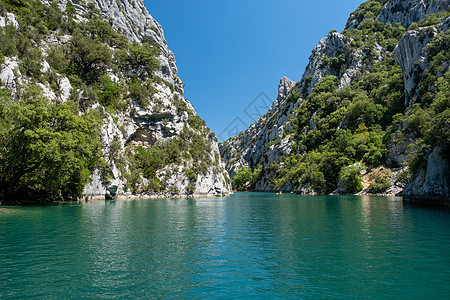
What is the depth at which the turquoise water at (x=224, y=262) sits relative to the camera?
9.54 m

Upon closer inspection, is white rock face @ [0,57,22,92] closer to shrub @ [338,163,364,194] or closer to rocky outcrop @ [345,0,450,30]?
shrub @ [338,163,364,194]

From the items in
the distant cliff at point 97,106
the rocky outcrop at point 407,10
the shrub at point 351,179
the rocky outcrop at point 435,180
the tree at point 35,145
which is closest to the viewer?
the tree at point 35,145

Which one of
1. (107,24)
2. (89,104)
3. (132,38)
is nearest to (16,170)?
(89,104)

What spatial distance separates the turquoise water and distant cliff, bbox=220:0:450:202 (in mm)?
27269

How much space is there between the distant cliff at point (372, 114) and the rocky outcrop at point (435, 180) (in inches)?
5.2

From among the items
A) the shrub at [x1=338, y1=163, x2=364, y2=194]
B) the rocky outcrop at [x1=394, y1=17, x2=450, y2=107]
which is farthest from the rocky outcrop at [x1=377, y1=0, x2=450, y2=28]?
the shrub at [x1=338, y1=163, x2=364, y2=194]

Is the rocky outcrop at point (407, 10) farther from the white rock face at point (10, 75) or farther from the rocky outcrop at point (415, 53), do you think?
the white rock face at point (10, 75)

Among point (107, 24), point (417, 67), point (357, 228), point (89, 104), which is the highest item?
point (107, 24)

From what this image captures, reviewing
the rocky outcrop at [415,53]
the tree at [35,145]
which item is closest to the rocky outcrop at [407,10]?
the rocky outcrop at [415,53]

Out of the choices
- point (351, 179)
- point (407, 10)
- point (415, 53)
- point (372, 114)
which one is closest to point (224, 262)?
point (351, 179)

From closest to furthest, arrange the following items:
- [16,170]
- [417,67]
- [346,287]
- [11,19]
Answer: [346,287] → [16,170] → [11,19] → [417,67]

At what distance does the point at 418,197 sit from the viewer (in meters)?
40.7

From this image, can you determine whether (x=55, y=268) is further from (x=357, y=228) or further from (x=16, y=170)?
(x=16, y=170)

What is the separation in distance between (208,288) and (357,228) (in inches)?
650
